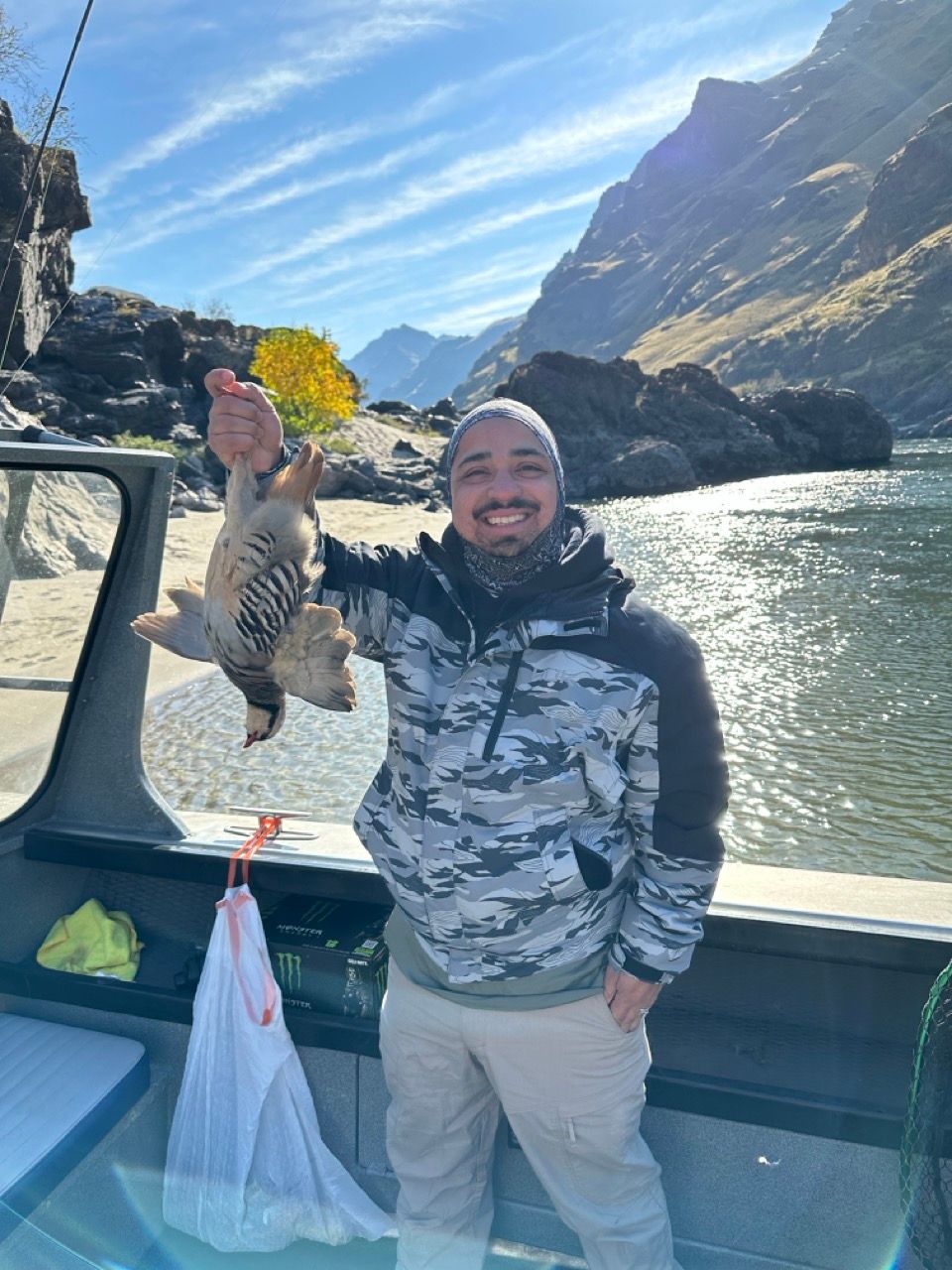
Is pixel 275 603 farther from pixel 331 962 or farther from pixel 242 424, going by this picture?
pixel 331 962

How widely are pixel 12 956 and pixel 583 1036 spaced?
2.20 m

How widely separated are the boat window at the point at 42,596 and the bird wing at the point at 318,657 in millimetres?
1642

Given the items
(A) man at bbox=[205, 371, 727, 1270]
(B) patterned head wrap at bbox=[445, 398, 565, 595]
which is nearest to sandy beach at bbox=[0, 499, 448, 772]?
(A) man at bbox=[205, 371, 727, 1270]

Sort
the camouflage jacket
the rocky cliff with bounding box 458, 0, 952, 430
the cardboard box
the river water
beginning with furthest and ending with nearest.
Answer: the rocky cliff with bounding box 458, 0, 952, 430 < the river water < the cardboard box < the camouflage jacket

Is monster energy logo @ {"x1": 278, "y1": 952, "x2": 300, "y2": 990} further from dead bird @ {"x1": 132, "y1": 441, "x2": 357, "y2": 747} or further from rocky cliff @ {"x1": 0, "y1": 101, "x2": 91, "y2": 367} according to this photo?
rocky cliff @ {"x1": 0, "y1": 101, "x2": 91, "y2": 367}

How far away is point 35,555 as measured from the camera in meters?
2.92

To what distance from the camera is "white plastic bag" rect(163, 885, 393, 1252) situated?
2.47 m

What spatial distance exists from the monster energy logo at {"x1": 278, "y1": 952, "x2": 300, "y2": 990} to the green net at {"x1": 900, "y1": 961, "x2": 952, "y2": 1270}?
5.71ft

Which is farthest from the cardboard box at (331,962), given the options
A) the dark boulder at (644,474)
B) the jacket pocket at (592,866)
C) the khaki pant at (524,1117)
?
the dark boulder at (644,474)

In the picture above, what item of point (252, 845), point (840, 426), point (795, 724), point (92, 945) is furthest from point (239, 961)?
point (840, 426)

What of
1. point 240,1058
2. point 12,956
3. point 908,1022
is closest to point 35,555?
point 12,956

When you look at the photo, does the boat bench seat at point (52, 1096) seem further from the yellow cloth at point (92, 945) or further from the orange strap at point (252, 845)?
the orange strap at point (252, 845)

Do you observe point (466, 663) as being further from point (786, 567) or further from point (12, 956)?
point (786, 567)

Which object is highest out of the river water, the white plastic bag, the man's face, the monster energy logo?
the man's face
